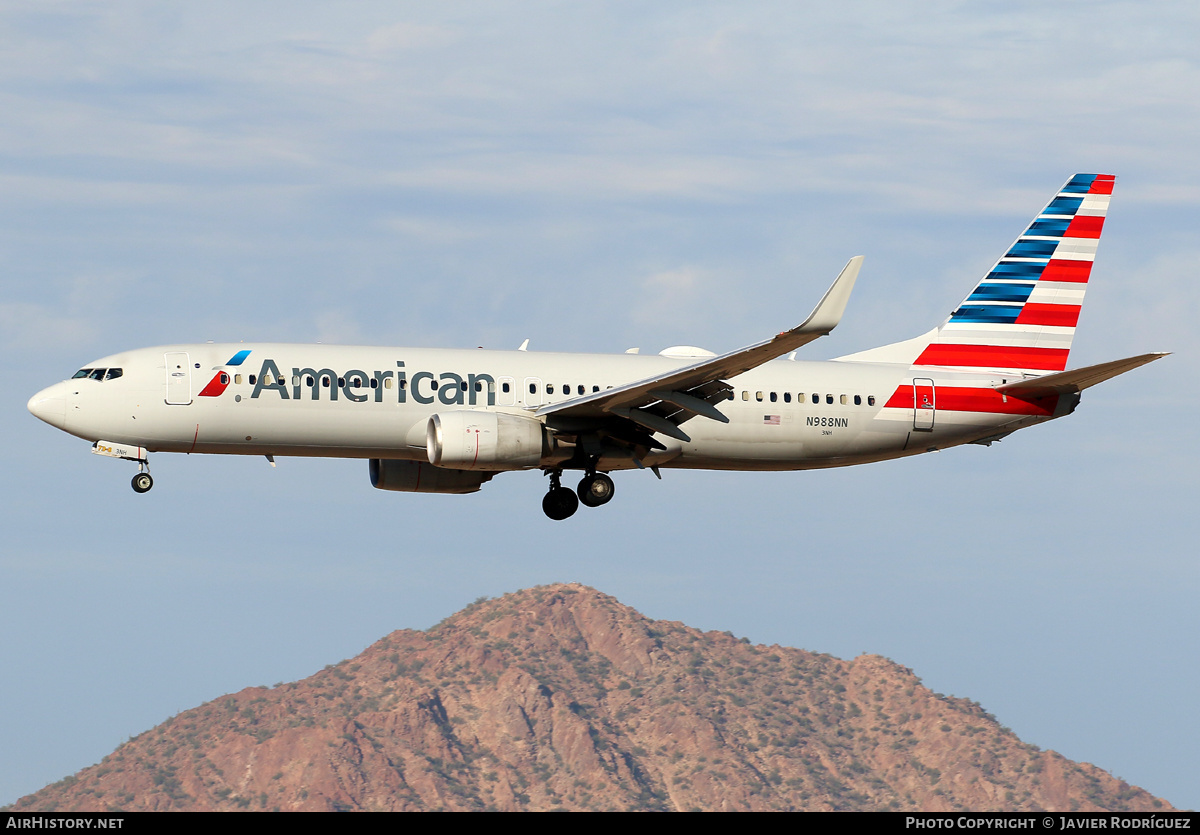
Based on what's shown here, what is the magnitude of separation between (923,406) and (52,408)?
25.1 m

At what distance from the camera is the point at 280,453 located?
42.8 metres

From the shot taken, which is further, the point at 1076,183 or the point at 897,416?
the point at 1076,183

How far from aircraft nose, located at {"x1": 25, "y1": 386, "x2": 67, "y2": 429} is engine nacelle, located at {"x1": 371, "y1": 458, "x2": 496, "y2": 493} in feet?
31.4

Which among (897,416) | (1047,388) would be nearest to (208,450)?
(897,416)

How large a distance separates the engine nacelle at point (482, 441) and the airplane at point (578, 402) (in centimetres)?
4

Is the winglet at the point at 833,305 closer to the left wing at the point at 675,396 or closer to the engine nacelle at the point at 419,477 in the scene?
the left wing at the point at 675,396

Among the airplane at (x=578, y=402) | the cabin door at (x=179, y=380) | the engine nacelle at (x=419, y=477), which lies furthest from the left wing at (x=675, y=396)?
the cabin door at (x=179, y=380)

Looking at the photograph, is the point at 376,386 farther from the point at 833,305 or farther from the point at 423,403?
the point at 833,305

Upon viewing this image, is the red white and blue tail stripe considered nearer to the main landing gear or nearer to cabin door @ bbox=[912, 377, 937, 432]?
cabin door @ bbox=[912, 377, 937, 432]

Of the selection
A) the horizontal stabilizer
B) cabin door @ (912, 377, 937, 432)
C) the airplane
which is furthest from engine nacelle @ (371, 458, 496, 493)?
the horizontal stabilizer
